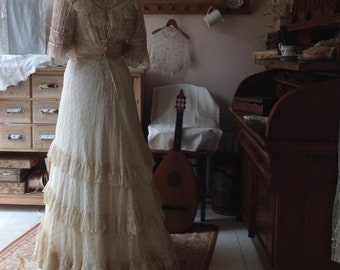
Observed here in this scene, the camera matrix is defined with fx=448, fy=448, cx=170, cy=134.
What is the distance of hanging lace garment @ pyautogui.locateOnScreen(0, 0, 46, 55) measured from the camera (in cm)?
311

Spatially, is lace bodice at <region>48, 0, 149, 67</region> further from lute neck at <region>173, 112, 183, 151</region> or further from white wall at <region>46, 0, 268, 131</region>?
white wall at <region>46, 0, 268, 131</region>

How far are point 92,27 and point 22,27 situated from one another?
1376 millimetres

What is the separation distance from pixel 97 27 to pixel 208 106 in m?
1.32

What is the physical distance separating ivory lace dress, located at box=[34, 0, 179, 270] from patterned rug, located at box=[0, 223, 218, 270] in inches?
13.8

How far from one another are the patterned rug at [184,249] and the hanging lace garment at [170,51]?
1.17 m

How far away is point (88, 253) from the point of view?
78.8 inches

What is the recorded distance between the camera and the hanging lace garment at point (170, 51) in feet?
10.6

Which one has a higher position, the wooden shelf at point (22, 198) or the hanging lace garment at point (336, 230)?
the hanging lace garment at point (336, 230)

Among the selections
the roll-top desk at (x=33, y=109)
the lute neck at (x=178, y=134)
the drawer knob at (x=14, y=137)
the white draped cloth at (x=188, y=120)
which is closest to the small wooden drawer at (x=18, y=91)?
the roll-top desk at (x=33, y=109)

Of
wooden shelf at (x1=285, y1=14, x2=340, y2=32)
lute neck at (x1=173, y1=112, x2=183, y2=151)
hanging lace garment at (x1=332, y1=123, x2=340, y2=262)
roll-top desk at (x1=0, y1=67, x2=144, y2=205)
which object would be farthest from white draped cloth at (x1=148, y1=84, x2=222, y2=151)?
hanging lace garment at (x1=332, y1=123, x2=340, y2=262)

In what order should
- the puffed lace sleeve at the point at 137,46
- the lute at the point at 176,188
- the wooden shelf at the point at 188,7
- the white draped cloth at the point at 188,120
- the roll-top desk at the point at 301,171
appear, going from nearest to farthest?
the roll-top desk at the point at 301,171
the puffed lace sleeve at the point at 137,46
the lute at the point at 176,188
the white draped cloth at the point at 188,120
the wooden shelf at the point at 188,7

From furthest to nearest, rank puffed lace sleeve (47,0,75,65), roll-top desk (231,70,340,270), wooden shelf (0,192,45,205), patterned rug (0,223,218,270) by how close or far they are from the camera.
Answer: wooden shelf (0,192,45,205) → patterned rug (0,223,218,270) → puffed lace sleeve (47,0,75,65) → roll-top desk (231,70,340,270)

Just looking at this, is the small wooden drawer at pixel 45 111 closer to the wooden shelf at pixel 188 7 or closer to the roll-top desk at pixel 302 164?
the wooden shelf at pixel 188 7

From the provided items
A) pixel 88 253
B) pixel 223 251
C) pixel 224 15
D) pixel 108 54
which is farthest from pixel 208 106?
pixel 88 253
